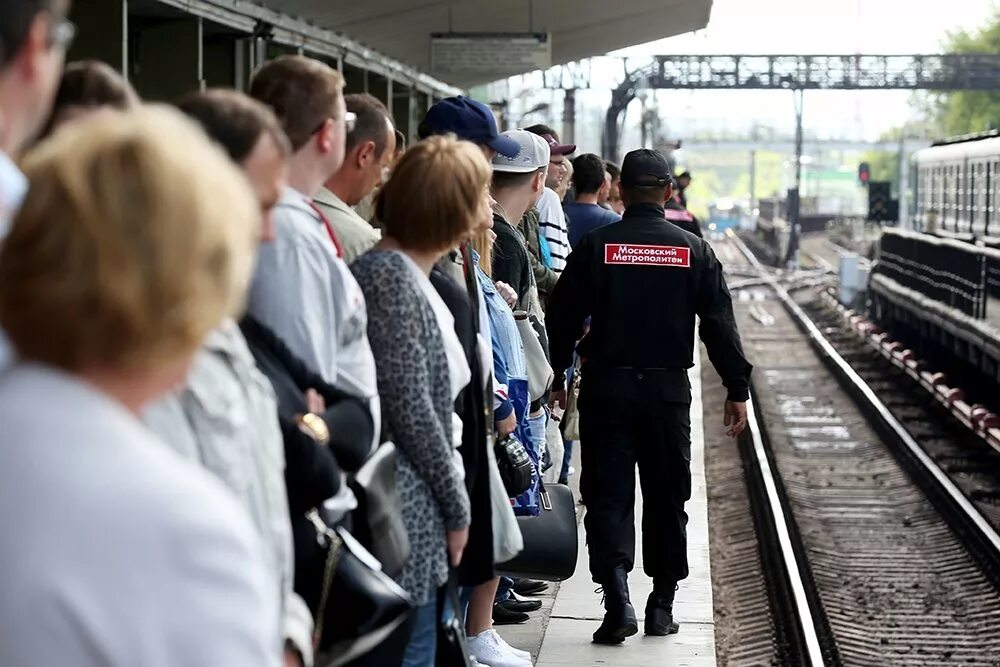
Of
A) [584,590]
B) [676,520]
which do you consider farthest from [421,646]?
[584,590]

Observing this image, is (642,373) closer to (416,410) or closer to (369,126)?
(369,126)

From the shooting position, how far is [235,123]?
125 inches

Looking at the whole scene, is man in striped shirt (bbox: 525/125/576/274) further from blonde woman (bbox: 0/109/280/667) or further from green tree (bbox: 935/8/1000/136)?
green tree (bbox: 935/8/1000/136)

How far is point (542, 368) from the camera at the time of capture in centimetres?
671

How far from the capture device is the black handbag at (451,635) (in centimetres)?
455

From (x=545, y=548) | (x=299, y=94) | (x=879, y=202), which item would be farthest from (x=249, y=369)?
(x=879, y=202)

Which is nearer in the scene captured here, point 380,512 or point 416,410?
point 380,512

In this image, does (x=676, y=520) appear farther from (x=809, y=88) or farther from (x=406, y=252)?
(x=809, y=88)

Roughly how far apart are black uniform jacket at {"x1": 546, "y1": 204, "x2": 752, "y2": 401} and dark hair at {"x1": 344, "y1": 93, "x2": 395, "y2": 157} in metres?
2.53

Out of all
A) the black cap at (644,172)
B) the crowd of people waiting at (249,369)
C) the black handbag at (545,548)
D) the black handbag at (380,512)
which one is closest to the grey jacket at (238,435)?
the crowd of people waiting at (249,369)

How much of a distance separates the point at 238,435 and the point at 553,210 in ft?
21.2

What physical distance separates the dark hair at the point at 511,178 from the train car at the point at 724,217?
7596cm

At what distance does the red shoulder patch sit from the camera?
7.11 m

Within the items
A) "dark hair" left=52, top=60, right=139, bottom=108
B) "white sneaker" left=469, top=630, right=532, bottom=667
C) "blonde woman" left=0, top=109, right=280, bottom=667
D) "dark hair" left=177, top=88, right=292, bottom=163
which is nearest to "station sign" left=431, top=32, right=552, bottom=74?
"white sneaker" left=469, top=630, right=532, bottom=667
